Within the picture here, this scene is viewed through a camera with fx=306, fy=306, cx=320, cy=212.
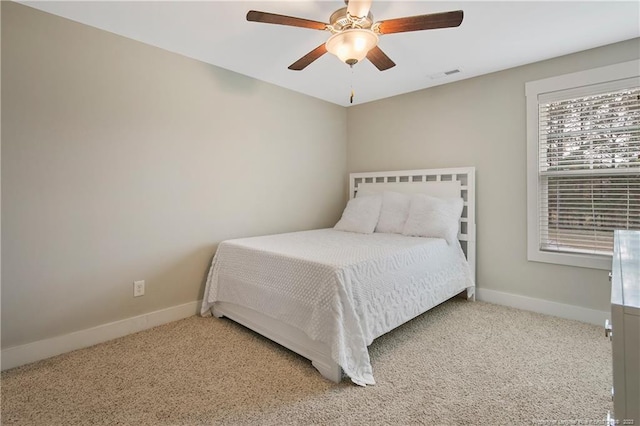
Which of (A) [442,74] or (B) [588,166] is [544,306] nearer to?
(B) [588,166]

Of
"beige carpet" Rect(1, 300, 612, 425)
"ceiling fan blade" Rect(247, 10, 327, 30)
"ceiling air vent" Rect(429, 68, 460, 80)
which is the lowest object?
"beige carpet" Rect(1, 300, 612, 425)

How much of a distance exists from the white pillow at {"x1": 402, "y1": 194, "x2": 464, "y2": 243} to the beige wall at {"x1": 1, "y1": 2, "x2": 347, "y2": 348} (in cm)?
148

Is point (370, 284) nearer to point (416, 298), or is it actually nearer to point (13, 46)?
point (416, 298)

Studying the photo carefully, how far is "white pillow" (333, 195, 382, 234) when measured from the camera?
3213mm

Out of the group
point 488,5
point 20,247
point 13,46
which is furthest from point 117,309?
point 488,5

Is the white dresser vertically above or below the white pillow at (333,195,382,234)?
below

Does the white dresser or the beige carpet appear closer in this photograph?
the white dresser

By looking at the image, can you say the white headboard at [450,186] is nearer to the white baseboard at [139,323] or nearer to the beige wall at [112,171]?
the white baseboard at [139,323]

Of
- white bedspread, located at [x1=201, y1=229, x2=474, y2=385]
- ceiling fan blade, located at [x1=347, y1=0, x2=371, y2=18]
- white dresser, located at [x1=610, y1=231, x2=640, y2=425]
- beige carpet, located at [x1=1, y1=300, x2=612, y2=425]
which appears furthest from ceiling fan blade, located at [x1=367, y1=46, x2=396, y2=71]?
beige carpet, located at [x1=1, y1=300, x2=612, y2=425]

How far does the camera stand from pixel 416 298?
7.66 ft

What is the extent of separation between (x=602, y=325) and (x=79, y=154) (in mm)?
4131

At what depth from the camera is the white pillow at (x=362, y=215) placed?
10.5 feet

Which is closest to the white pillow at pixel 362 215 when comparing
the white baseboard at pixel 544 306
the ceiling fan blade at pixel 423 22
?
the white baseboard at pixel 544 306

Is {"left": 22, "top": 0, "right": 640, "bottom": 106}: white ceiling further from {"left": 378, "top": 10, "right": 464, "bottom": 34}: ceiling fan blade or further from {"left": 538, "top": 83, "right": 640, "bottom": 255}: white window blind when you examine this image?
{"left": 538, "top": 83, "right": 640, "bottom": 255}: white window blind
